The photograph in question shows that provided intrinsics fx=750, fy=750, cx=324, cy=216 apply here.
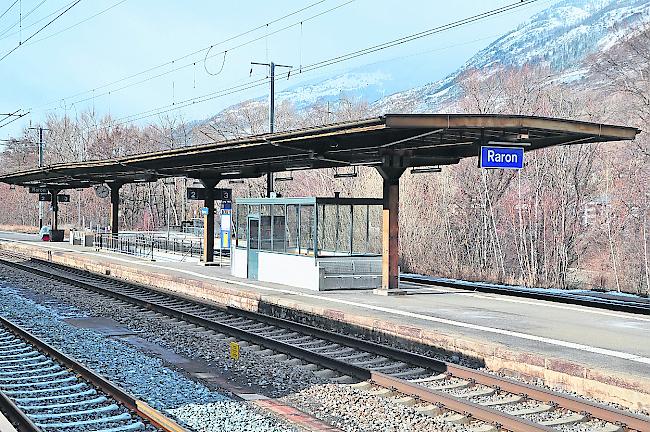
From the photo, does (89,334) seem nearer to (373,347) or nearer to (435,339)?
(373,347)

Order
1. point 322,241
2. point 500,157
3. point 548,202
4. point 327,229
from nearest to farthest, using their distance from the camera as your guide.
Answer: point 500,157, point 322,241, point 327,229, point 548,202

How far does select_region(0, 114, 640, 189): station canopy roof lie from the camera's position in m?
13.7

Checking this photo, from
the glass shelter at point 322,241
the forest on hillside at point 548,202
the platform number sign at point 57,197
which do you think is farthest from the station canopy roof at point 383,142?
the platform number sign at point 57,197

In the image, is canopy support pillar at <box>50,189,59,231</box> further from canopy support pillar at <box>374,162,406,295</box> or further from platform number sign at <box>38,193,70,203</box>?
canopy support pillar at <box>374,162,406,295</box>

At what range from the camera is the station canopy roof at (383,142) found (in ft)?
45.0

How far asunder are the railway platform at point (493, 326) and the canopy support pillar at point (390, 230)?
1.70ft

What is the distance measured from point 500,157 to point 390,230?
3.51m

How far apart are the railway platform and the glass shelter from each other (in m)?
0.55

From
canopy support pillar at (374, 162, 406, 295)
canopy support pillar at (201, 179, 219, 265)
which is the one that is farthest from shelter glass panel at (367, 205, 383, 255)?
canopy support pillar at (201, 179, 219, 265)

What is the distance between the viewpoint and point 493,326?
1296 centimetres

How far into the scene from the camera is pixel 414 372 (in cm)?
1060

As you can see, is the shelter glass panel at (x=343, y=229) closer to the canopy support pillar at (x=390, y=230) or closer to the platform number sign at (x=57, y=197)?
the canopy support pillar at (x=390, y=230)

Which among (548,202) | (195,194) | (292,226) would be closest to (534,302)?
(292,226)

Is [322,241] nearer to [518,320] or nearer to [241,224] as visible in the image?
[241,224]
